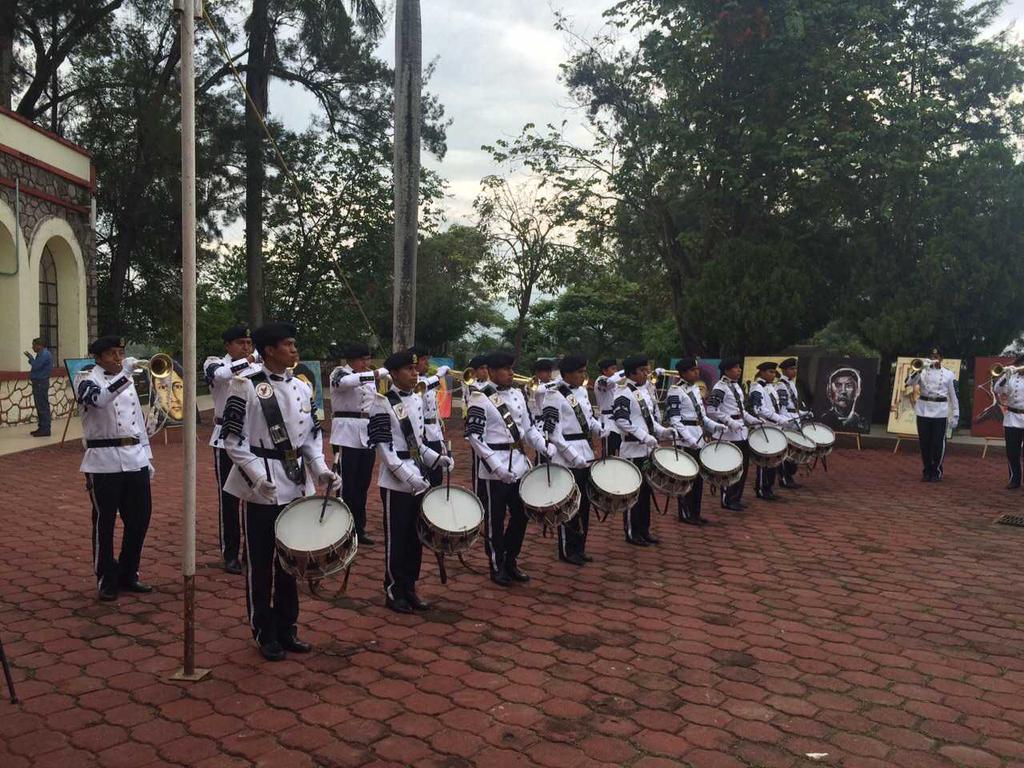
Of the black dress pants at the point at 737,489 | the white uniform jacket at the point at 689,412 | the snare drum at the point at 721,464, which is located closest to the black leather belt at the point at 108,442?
the white uniform jacket at the point at 689,412

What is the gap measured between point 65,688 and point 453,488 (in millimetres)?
2499

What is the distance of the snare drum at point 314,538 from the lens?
15.0 feet

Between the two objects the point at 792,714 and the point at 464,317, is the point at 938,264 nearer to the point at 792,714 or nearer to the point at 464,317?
the point at 792,714

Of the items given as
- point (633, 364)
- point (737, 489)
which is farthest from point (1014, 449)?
point (633, 364)

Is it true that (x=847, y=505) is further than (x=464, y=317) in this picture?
No

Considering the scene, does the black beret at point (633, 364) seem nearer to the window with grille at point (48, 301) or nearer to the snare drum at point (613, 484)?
the snare drum at point (613, 484)

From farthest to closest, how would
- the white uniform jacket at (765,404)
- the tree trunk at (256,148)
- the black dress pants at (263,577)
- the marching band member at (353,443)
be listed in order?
the tree trunk at (256,148), the white uniform jacket at (765,404), the marching band member at (353,443), the black dress pants at (263,577)

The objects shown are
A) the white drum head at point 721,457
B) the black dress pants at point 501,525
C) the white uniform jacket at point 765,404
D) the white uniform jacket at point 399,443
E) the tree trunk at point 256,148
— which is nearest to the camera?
the white uniform jacket at point 399,443

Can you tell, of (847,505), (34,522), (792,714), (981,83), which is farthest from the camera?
(981,83)

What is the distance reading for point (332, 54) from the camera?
62.7 ft

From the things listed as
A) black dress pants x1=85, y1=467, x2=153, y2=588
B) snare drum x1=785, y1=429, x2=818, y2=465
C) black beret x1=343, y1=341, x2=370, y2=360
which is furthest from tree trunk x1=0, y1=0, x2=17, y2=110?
snare drum x1=785, y1=429, x2=818, y2=465

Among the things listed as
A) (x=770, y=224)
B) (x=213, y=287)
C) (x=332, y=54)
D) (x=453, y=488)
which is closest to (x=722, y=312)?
(x=770, y=224)

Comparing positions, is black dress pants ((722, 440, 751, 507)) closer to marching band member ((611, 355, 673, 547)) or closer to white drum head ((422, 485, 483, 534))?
marching band member ((611, 355, 673, 547))

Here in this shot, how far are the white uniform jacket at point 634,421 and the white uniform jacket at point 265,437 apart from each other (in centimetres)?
358
